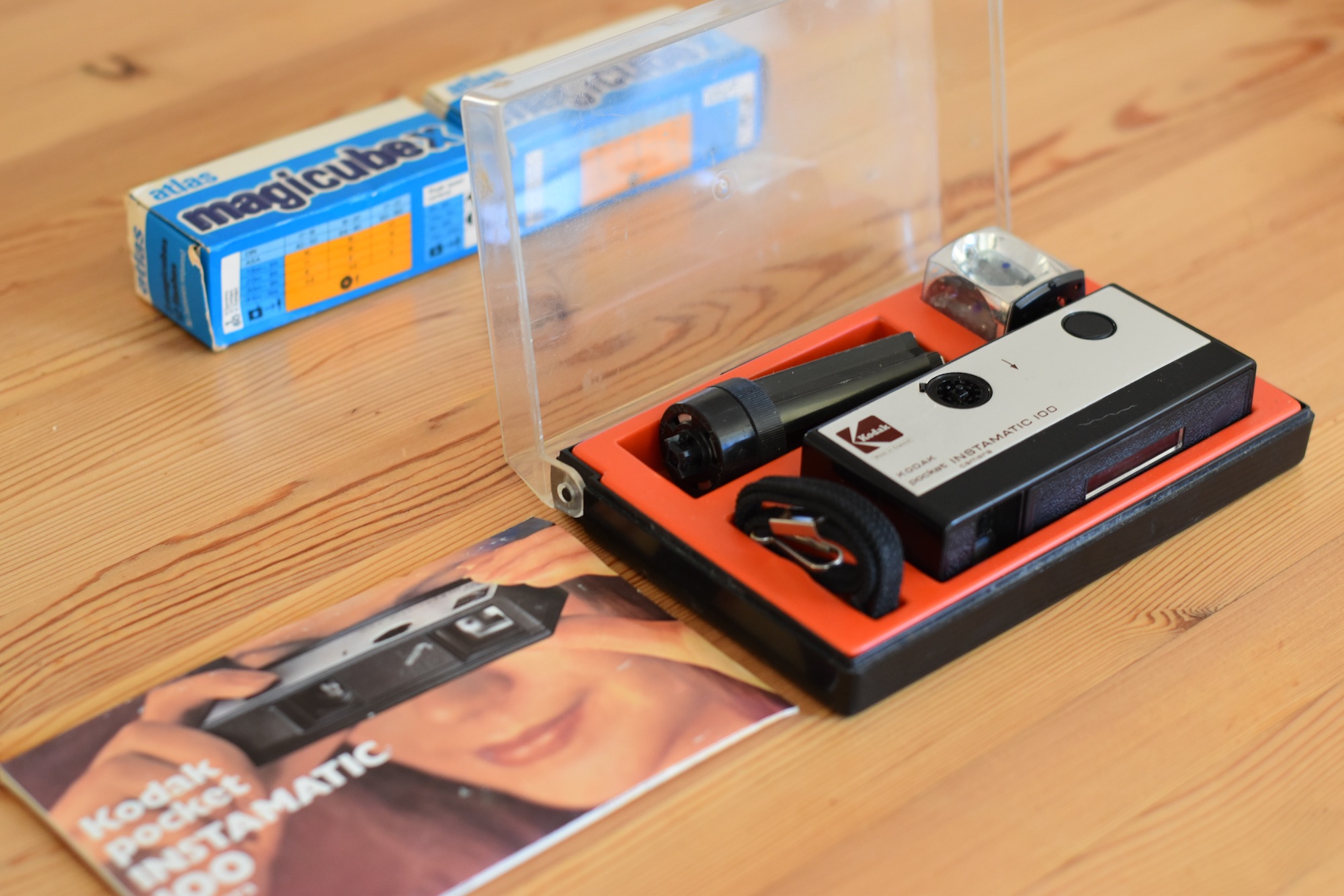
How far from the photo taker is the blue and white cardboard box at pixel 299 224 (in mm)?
759

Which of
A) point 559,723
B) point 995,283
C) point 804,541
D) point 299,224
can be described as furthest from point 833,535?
point 299,224

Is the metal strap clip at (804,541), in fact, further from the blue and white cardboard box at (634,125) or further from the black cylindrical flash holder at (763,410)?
the blue and white cardboard box at (634,125)

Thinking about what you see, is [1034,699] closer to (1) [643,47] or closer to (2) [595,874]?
(2) [595,874]

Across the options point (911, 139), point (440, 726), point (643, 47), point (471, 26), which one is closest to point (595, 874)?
point (440, 726)

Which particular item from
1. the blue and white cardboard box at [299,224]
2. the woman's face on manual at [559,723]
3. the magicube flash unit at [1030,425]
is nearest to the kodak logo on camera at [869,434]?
the magicube flash unit at [1030,425]

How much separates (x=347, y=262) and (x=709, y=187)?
22 cm

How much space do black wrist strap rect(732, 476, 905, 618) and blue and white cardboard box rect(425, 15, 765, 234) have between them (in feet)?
0.56

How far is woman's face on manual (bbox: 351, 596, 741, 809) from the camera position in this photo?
542mm

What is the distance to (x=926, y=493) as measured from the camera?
0.57 m

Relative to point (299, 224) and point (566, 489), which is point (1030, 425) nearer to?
point (566, 489)

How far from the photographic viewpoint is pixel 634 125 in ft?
2.24

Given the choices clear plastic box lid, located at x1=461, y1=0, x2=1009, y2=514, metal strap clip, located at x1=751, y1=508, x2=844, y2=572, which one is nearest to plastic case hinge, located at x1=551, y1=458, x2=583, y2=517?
clear plastic box lid, located at x1=461, y1=0, x2=1009, y2=514

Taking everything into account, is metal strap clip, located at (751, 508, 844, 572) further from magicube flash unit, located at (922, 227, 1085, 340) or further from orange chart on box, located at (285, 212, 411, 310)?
orange chart on box, located at (285, 212, 411, 310)

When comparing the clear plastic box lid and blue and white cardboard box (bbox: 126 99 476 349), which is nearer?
the clear plastic box lid
